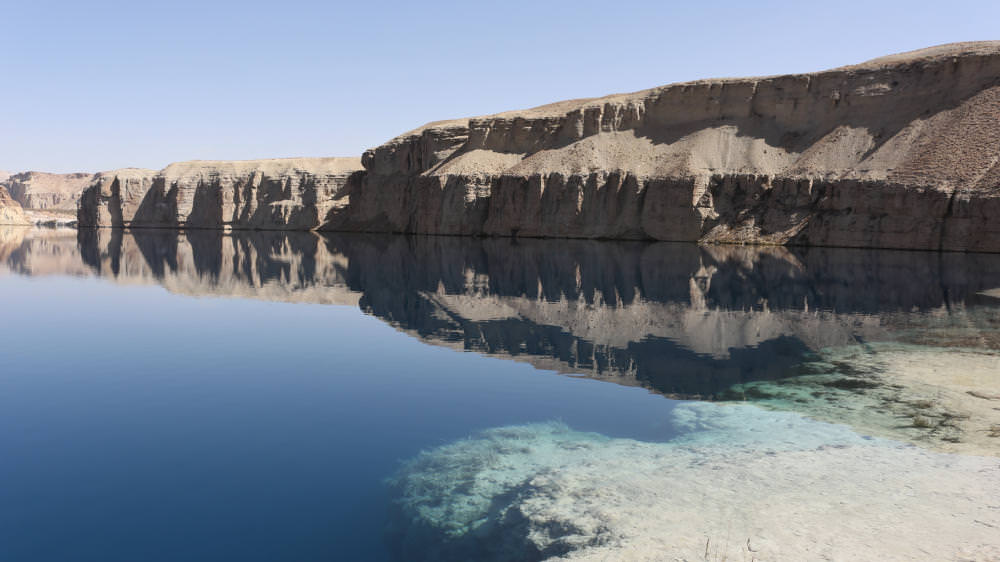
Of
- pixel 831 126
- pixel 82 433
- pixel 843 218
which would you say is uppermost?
pixel 831 126

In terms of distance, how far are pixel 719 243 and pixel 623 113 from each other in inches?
1077

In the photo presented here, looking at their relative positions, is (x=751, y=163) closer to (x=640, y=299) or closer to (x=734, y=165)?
(x=734, y=165)

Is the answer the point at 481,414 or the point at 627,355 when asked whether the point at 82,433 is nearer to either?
the point at 481,414

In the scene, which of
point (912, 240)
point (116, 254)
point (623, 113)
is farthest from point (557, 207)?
point (116, 254)

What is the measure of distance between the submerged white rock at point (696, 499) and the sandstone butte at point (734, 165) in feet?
196

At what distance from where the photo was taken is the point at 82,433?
455 inches

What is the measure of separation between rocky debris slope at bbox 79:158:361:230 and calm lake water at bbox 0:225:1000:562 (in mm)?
98396

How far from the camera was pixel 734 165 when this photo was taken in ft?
259

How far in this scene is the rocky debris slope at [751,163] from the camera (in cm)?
6209

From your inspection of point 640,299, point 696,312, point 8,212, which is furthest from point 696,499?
point 8,212

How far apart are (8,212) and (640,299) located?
166201 mm

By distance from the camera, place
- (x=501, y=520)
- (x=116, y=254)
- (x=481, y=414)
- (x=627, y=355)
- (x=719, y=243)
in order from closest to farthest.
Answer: (x=501, y=520), (x=481, y=414), (x=627, y=355), (x=116, y=254), (x=719, y=243)

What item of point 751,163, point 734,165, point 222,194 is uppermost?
point 751,163

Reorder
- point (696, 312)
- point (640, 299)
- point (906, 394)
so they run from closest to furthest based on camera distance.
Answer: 1. point (906, 394)
2. point (696, 312)
3. point (640, 299)
